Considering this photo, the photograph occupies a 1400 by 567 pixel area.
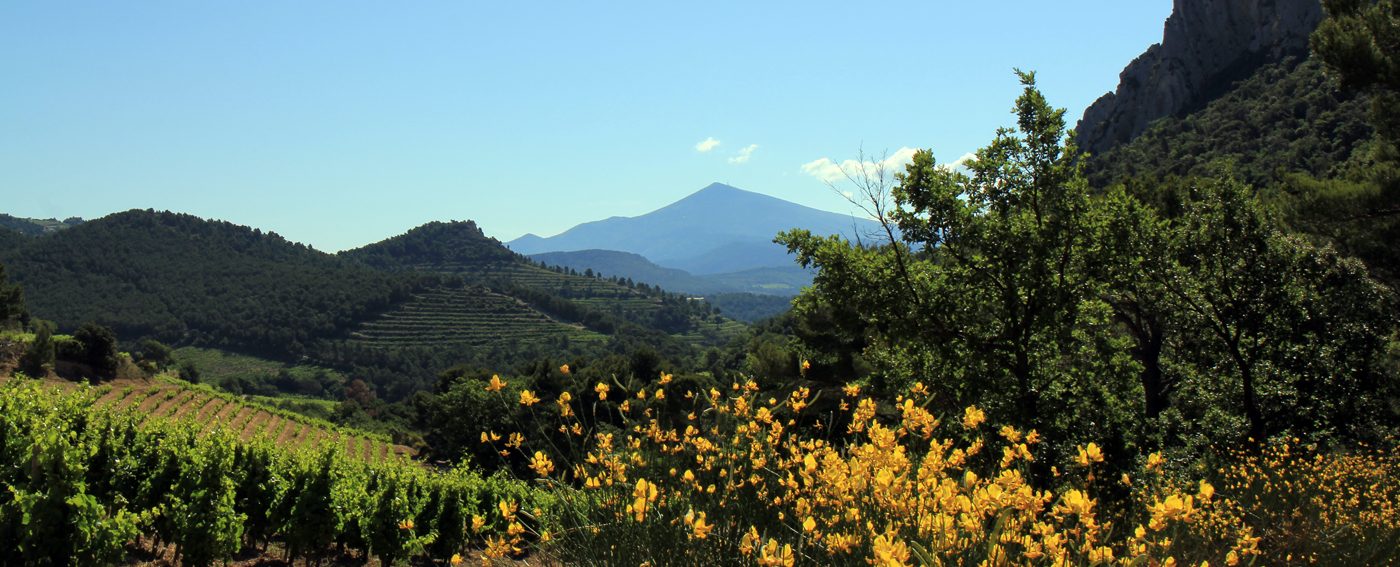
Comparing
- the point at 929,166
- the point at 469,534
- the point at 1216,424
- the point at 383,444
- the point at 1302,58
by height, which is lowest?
the point at 383,444

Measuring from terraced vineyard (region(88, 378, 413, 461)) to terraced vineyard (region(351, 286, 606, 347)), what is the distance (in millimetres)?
70059

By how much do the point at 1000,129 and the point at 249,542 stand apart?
11861mm

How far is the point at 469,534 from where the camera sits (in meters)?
13.8

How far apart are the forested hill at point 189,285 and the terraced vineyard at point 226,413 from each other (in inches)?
2771

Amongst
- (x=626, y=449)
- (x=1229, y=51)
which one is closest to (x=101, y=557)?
(x=626, y=449)

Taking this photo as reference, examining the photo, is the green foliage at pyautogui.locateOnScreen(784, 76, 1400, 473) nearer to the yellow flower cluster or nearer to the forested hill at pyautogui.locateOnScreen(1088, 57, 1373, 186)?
the yellow flower cluster

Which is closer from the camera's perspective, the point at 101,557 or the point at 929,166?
the point at 101,557

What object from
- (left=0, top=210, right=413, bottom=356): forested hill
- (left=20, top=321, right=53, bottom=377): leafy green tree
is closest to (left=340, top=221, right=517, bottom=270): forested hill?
(left=0, top=210, right=413, bottom=356): forested hill

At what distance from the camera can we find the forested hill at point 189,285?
109250 millimetres

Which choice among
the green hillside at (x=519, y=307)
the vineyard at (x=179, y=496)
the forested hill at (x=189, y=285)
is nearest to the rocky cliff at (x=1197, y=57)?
the green hillside at (x=519, y=307)

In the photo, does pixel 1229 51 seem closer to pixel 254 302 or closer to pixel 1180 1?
pixel 1180 1

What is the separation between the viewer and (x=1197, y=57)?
75.9 m

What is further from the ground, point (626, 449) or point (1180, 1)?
point (1180, 1)

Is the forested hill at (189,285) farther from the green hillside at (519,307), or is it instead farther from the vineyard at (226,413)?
the vineyard at (226,413)
